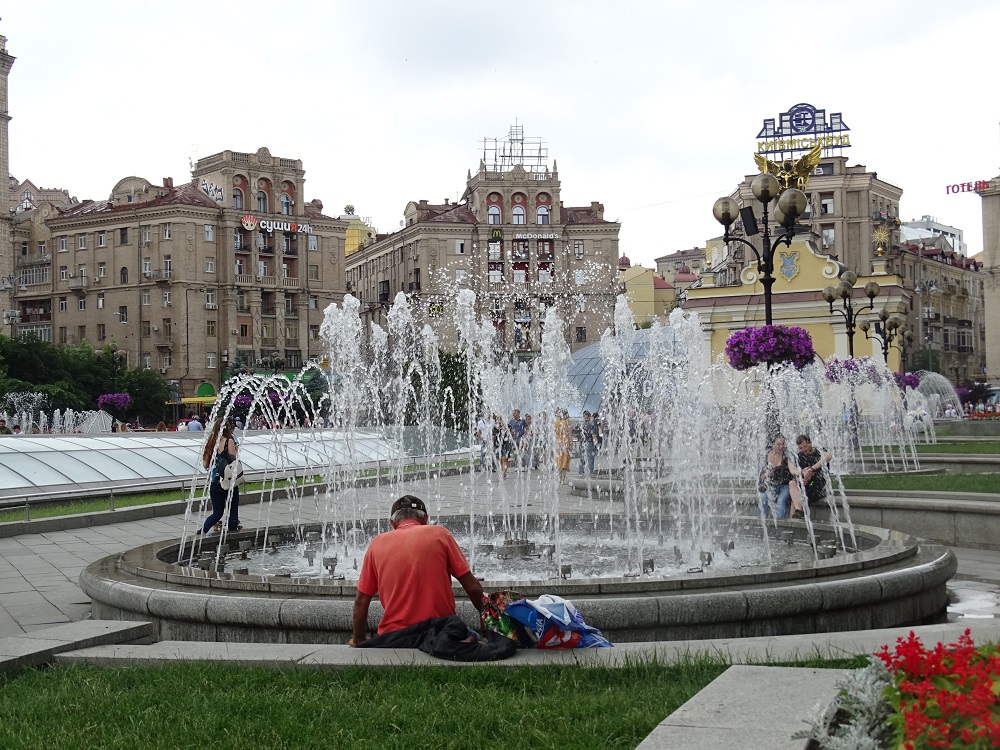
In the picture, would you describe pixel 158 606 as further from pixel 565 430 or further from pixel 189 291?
pixel 189 291

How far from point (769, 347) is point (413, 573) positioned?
10193 millimetres

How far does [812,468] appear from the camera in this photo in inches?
442

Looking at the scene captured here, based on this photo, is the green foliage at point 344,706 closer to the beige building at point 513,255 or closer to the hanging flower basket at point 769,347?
the hanging flower basket at point 769,347

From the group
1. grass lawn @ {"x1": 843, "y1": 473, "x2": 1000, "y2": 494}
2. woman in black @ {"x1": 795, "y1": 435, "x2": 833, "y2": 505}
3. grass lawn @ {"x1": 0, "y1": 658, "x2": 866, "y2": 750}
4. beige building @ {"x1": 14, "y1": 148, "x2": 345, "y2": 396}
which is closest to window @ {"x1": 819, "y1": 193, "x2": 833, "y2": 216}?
beige building @ {"x1": 14, "y1": 148, "x2": 345, "y2": 396}

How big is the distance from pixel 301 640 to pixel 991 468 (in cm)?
1491

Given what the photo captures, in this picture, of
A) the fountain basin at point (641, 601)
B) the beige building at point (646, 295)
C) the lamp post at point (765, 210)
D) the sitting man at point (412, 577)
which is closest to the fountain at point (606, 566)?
the fountain basin at point (641, 601)

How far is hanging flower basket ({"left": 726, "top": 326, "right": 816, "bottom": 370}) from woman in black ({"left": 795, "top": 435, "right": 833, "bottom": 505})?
2.97 meters

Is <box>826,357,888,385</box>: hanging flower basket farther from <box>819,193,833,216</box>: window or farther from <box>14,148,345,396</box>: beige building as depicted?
<box>819,193,833,216</box>: window

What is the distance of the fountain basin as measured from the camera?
5.94 meters

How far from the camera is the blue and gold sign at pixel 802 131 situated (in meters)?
65.0

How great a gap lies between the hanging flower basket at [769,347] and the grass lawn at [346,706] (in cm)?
1009

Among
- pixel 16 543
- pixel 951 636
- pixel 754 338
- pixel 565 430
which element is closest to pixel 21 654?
pixel 951 636

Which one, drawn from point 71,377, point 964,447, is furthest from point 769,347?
point 71,377

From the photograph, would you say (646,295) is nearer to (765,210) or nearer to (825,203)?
(825,203)
